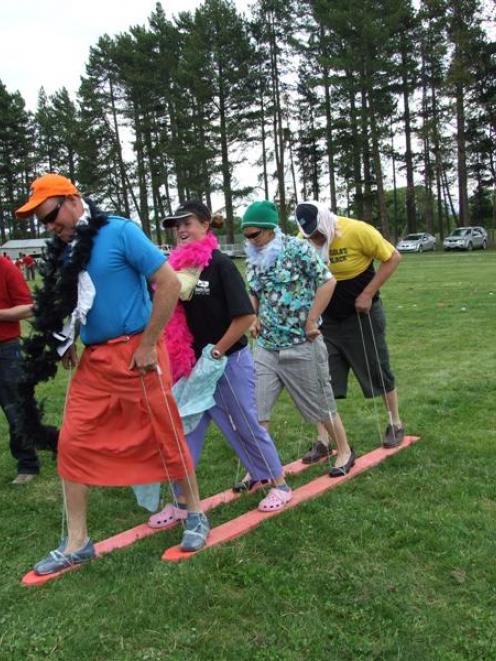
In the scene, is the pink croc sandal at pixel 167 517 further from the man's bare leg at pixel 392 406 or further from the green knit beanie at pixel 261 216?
the man's bare leg at pixel 392 406

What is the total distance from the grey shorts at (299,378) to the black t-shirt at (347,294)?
2.10ft

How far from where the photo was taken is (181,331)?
12.3 ft

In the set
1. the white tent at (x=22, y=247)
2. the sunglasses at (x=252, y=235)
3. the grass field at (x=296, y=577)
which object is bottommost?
the grass field at (x=296, y=577)

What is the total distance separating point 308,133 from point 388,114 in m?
7.04

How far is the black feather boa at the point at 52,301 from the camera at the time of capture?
121 inches

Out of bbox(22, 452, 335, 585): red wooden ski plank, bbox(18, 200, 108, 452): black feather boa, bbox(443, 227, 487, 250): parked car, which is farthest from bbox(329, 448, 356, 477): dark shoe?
bbox(443, 227, 487, 250): parked car

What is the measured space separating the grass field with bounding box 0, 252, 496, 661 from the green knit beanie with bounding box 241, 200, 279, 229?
1.67 metres

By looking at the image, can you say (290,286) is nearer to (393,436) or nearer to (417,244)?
(393,436)

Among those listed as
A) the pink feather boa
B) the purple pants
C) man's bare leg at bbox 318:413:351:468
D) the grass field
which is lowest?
the grass field

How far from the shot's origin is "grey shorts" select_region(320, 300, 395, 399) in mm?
4848

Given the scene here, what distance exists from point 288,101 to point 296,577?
44390mm

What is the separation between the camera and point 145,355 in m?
3.13

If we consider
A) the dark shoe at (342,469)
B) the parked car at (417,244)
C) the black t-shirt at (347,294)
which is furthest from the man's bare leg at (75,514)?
the parked car at (417,244)

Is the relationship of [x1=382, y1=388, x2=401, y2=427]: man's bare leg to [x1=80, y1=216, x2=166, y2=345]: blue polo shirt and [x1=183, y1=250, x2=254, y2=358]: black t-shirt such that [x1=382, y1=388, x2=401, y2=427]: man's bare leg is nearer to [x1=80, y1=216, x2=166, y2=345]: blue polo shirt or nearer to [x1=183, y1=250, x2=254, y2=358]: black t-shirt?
[x1=183, y1=250, x2=254, y2=358]: black t-shirt
